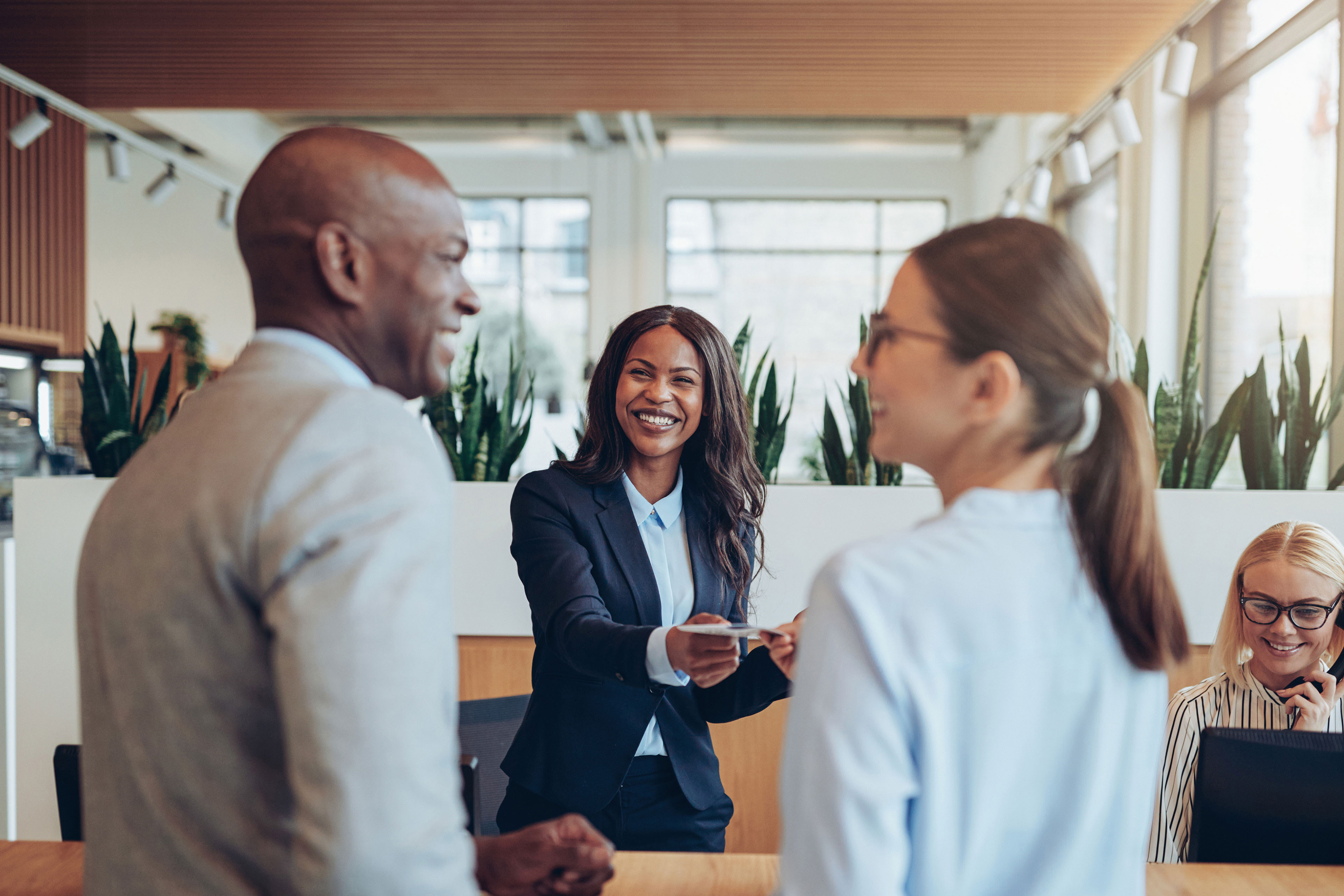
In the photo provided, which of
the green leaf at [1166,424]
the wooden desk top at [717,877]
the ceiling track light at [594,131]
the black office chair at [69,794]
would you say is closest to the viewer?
the wooden desk top at [717,877]

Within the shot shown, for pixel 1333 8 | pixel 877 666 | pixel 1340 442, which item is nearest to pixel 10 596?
pixel 877 666

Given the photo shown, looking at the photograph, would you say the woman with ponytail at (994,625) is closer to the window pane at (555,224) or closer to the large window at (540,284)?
the large window at (540,284)

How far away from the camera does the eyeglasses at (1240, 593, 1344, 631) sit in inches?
70.7

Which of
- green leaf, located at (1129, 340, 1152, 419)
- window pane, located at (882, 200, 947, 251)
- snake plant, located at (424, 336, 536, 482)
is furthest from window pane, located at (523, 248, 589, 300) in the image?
green leaf, located at (1129, 340, 1152, 419)

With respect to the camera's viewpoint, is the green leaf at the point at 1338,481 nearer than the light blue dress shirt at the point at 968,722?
No

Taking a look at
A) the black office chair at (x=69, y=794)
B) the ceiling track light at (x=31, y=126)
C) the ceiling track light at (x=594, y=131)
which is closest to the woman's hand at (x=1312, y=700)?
the black office chair at (x=69, y=794)

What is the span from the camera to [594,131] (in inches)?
372

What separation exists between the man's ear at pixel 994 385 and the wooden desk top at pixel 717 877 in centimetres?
78

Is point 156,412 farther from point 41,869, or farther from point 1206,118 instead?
Result: point 1206,118

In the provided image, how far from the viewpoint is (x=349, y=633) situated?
0.62m

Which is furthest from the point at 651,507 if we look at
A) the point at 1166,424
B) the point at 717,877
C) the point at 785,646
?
the point at 1166,424

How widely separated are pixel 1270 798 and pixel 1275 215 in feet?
14.5

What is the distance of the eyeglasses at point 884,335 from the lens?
79 cm

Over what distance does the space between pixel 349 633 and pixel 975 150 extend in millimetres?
10192
